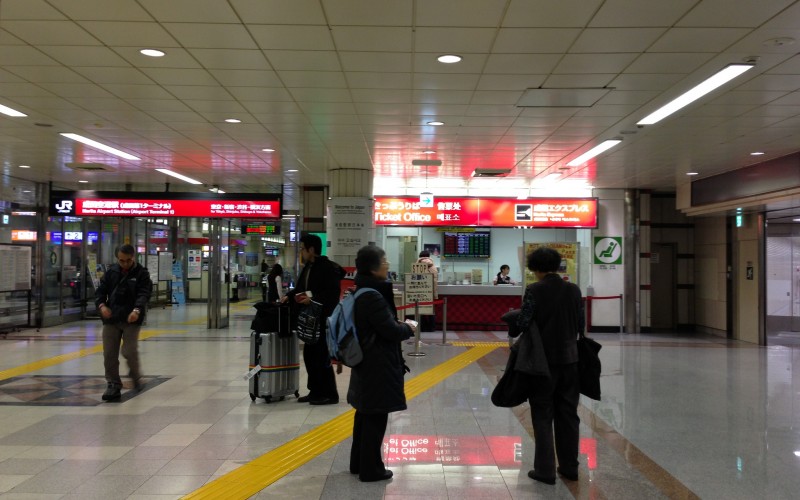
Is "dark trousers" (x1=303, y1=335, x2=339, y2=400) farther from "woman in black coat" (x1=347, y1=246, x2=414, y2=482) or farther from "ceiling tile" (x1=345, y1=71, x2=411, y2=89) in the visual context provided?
"ceiling tile" (x1=345, y1=71, x2=411, y2=89)

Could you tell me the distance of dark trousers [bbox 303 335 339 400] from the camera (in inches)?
226

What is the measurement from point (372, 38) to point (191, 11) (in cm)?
137

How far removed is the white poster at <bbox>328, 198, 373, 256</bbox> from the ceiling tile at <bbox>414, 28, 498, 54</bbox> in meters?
5.89

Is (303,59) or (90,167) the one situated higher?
(303,59)

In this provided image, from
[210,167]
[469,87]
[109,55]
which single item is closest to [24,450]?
[109,55]

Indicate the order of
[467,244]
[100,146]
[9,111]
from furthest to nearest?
[467,244] → [100,146] → [9,111]

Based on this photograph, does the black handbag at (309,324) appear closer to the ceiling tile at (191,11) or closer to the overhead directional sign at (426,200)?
the ceiling tile at (191,11)

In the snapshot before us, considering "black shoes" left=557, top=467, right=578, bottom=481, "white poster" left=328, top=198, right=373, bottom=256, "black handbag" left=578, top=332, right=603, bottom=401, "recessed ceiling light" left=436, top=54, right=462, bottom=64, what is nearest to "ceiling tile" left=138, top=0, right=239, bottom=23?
"recessed ceiling light" left=436, top=54, right=462, bottom=64

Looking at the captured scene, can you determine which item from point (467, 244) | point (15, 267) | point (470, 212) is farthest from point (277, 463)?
point (467, 244)

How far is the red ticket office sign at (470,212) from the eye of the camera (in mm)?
12289

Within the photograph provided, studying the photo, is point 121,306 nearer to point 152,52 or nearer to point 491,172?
point 152,52

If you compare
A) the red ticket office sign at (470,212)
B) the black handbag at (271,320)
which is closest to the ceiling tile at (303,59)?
the black handbag at (271,320)

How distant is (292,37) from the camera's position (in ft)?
15.4

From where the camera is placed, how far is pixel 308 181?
41.7 feet
